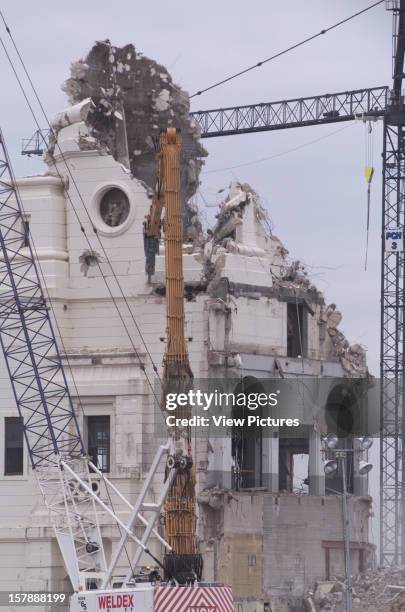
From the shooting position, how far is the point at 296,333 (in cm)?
10162

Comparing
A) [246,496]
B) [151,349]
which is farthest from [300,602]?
[151,349]

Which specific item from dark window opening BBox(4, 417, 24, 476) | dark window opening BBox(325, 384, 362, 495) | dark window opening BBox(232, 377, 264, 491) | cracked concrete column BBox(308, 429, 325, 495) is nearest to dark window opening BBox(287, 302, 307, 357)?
dark window opening BBox(325, 384, 362, 495)

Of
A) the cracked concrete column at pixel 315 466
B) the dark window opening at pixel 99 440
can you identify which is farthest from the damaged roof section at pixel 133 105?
the cracked concrete column at pixel 315 466

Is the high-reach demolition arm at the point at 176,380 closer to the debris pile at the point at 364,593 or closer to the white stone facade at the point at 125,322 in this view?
the white stone facade at the point at 125,322

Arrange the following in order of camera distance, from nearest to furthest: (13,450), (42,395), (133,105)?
1. (42,395)
2. (13,450)
3. (133,105)

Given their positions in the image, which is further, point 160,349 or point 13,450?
point 13,450

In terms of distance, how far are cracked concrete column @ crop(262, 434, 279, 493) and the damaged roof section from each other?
13930 millimetres

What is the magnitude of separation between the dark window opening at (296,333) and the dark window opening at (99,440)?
9054mm

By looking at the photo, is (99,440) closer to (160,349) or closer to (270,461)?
(160,349)

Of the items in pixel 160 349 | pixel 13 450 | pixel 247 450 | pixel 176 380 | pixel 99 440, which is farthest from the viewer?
pixel 247 450

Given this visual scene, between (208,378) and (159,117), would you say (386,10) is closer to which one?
(159,117)

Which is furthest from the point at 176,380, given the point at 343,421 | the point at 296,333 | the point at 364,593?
the point at 343,421

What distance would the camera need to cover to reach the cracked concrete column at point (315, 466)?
100562mm

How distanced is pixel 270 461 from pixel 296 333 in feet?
20.5
